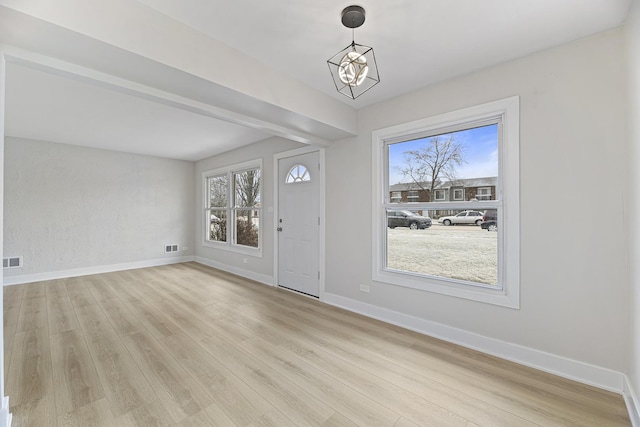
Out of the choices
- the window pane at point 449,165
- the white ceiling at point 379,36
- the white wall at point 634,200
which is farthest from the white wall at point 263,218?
the white wall at point 634,200

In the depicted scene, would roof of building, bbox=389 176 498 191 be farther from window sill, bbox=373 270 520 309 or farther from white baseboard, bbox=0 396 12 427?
white baseboard, bbox=0 396 12 427

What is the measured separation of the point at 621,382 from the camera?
6.01ft

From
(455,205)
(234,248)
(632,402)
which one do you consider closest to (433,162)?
(455,205)

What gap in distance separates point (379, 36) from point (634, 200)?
199 cm

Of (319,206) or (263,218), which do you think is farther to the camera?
(263,218)

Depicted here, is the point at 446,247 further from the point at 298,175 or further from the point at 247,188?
the point at 247,188

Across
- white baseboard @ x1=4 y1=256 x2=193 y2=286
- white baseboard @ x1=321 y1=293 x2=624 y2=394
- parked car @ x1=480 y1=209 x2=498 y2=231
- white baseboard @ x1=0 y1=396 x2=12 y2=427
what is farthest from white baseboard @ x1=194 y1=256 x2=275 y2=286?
parked car @ x1=480 y1=209 x2=498 y2=231

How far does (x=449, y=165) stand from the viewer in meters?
2.70

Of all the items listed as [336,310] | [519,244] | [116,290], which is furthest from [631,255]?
[116,290]

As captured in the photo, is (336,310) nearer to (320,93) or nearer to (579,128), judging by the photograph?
(320,93)

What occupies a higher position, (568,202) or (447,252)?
(568,202)

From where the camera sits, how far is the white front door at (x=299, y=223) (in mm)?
3914

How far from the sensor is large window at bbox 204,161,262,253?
510cm

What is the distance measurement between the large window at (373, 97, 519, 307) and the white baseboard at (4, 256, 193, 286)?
5.26 metres
